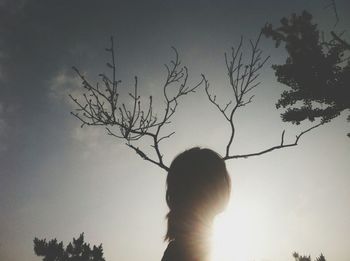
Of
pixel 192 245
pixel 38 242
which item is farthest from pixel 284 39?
pixel 38 242

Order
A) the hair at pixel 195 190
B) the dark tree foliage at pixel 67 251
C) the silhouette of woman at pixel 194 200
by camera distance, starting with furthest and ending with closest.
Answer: the dark tree foliage at pixel 67 251
the hair at pixel 195 190
the silhouette of woman at pixel 194 200

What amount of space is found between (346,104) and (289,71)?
6.24 feet

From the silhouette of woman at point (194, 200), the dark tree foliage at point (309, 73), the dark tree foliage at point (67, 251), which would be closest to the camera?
the silhouette of woman at point (194, 200)

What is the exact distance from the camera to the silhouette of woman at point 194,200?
169 centimetres

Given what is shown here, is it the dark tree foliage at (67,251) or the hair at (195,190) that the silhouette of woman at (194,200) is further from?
the dark tree foliage at (67,251)

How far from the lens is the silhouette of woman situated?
1.69 m

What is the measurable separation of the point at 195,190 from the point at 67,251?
49.1 feet

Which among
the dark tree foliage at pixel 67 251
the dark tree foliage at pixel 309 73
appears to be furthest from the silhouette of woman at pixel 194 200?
the dark tree foliage at pixel 67 251

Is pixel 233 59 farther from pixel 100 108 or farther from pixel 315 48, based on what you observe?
pixel 315 48

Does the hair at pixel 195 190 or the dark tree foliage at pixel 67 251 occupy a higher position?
the dark tree foliage at pixel 67 251

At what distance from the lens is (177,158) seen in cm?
217

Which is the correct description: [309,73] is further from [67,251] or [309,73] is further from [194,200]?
[67,251]

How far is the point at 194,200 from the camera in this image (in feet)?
6.22

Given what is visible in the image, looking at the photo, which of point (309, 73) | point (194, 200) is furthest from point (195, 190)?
point (309, 73)
